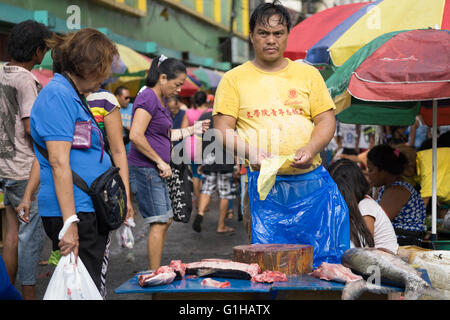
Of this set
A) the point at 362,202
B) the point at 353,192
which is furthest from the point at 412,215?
the point at 353,192

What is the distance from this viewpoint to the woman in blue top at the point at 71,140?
2674mm

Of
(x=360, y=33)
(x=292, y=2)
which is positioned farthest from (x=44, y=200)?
(x=292, y=2)

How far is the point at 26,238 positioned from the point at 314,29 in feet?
11.9

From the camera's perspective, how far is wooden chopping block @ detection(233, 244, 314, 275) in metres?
2.78

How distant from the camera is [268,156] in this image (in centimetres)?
324

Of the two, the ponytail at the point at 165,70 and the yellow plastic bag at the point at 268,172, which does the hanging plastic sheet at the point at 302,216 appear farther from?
the ponytail at the point at 165,70

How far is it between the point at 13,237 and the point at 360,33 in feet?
10.6

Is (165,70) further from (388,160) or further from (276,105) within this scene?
(388,160)

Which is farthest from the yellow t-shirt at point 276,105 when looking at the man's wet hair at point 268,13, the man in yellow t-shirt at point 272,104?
the man's wet hair at point 268,13

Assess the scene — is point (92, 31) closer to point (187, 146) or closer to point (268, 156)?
point (268, 156)

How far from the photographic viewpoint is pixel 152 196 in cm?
490

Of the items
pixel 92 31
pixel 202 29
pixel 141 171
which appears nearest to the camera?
pixel 92 31

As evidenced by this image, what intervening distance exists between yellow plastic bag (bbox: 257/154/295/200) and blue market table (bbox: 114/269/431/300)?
535 mm

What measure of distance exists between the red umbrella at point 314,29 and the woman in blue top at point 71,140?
11.2 ft
